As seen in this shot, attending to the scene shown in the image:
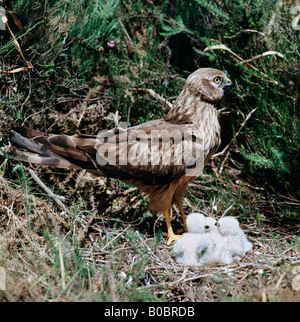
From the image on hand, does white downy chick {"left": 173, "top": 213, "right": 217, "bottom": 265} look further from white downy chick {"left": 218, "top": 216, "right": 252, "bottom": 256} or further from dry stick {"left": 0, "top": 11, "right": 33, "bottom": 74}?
dry stick {"left": 0, "top": 11, "right": 33, "bottom": 74}

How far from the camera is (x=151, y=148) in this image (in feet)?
11.5

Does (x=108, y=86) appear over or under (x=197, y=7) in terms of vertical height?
under

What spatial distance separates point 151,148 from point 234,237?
1.04 metres

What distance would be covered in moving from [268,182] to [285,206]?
340 millimetres

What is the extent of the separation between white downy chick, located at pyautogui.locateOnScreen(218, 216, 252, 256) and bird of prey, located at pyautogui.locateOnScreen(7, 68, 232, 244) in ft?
1.68

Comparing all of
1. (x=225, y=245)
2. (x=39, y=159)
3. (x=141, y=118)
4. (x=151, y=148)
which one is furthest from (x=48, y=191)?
(x=225, y=245)

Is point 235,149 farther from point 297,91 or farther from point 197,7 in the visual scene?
point 197,7

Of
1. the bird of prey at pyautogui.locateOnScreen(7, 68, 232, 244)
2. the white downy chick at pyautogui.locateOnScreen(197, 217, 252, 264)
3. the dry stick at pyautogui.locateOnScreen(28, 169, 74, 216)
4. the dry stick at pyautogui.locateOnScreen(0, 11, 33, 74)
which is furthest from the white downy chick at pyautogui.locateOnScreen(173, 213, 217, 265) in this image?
the dry stick at pyautogui.locateOnScreen(0, 11, 33, 74)

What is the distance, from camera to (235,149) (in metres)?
4.52

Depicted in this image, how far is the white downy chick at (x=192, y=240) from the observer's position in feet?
11.0

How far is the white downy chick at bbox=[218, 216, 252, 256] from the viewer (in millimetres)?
3320

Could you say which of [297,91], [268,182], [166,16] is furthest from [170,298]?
[166,16]
